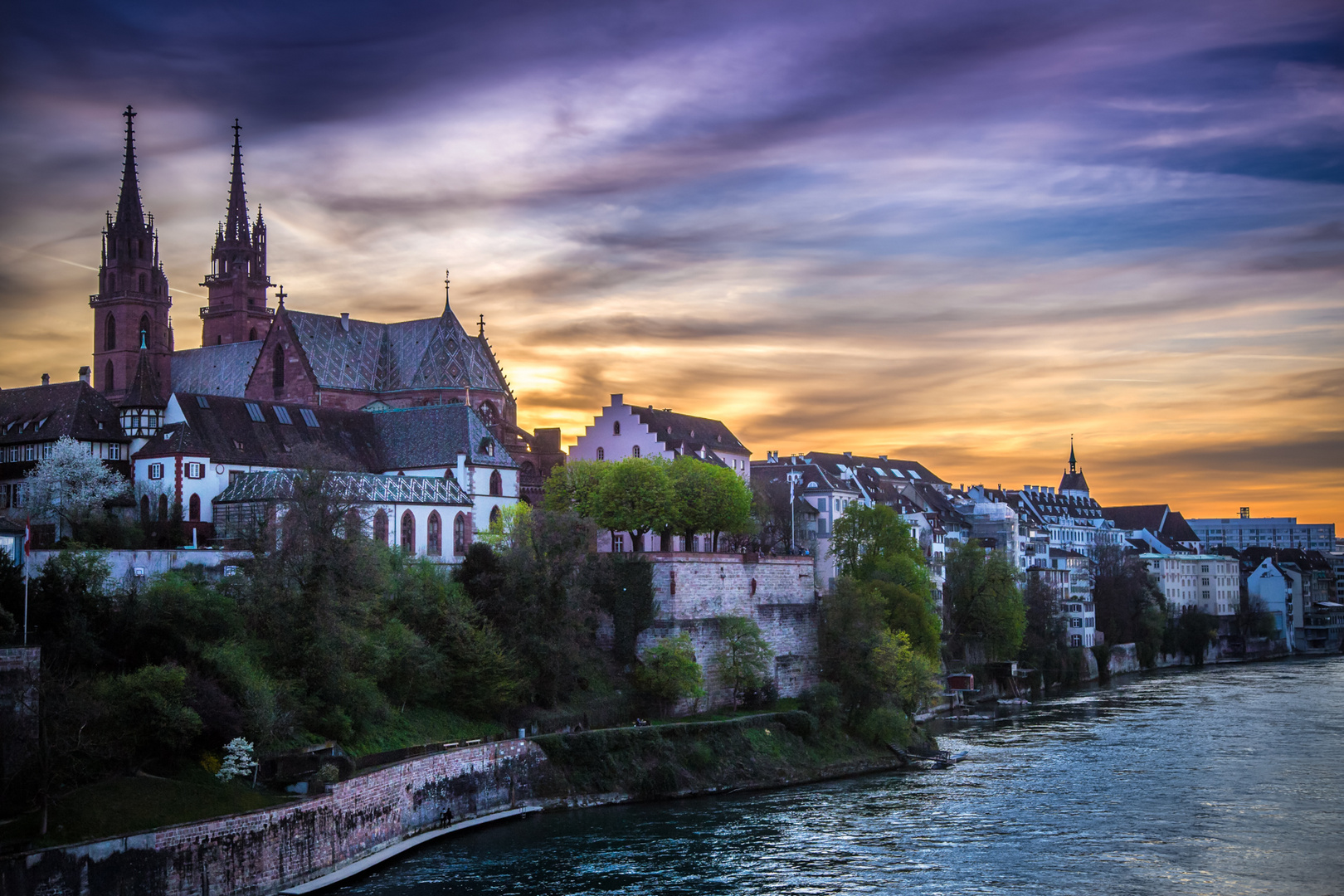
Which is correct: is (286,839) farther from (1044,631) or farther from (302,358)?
(1044,631)

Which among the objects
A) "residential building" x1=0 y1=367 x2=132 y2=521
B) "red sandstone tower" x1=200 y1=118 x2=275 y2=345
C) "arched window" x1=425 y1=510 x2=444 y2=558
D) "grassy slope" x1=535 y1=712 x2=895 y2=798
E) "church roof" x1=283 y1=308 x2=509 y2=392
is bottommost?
"grassy slope" x1=535 y1=712 x2=895 y2=798

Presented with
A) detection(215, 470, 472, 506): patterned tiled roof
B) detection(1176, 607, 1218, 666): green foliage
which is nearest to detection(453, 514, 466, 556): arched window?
detection(215, 470, 472, 506): patterned tiled roof

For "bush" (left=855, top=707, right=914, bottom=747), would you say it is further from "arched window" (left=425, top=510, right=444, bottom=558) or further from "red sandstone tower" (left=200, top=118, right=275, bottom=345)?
"red sandstone tower" (left=200, top=118, right=275, bottom=345)

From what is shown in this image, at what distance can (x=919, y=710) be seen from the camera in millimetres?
92438

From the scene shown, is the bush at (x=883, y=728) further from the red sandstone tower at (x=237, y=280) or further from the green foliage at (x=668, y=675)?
the red sandstone tower at (x=237, y=280)

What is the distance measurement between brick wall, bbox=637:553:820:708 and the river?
11140 millimetres

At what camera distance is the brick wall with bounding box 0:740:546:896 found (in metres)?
38.1

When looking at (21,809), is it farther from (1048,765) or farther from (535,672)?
(1048,765)

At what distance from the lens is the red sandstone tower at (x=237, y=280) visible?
454ft

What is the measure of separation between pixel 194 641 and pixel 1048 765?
131ft

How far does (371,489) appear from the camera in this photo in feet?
276

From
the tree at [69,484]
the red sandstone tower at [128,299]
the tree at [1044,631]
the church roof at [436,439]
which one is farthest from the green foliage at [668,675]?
the red sandstone tower at [128,299]

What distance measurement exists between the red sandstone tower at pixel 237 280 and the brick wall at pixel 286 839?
8911 centimetres

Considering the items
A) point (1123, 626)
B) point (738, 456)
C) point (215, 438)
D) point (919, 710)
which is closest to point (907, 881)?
point (919, 710)
